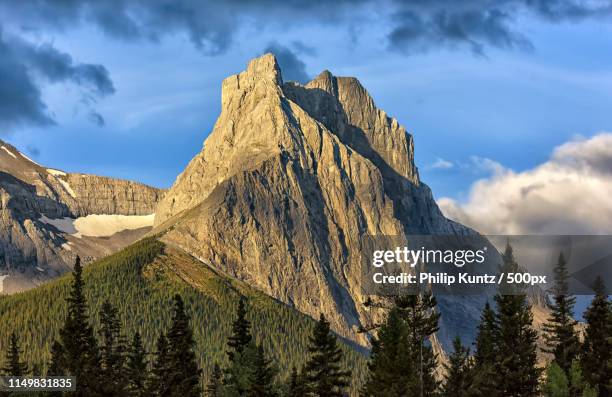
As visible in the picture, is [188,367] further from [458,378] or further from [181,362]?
[458,378]

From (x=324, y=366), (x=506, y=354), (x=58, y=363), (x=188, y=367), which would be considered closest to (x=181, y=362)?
(x=188, y=367)

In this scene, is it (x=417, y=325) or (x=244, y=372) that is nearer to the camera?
(x=417, y=325)

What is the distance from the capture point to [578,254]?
114 meters

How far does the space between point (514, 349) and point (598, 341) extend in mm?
13635

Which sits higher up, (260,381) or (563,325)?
(563,325)

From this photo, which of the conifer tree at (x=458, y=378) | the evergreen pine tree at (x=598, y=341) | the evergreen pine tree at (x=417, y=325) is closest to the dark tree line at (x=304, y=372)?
the evergreen pine tree at (x=417, y=325)

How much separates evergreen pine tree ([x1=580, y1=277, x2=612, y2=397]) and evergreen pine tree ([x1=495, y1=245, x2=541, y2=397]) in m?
6.79

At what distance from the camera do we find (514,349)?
105 m

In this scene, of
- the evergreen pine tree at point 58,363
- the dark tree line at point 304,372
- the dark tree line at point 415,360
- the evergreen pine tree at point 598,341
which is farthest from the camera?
the evergreen pine tree at point 58,363

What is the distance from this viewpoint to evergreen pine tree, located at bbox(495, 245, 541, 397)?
101 metres

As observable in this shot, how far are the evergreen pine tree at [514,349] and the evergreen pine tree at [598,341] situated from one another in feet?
22.3

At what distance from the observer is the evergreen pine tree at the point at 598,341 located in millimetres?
109500

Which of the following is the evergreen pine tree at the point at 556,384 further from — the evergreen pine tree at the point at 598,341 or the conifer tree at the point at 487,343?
the conifer tree at the point at 487,343

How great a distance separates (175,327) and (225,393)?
11159 mm
